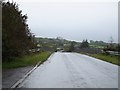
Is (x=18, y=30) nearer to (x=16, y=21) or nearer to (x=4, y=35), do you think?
(x=16, y=21)

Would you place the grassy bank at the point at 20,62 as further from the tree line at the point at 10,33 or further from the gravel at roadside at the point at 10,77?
the gravel at roadside at the point at 10,77

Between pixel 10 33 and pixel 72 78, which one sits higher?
pixel 10 33

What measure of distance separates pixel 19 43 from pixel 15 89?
647 inches

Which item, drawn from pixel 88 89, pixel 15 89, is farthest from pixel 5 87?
pixel 88 89

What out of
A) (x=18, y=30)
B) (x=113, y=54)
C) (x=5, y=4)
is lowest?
(x=113, y=54)

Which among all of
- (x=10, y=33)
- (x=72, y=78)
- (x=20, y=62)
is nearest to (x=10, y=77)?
(x=72, y=78)

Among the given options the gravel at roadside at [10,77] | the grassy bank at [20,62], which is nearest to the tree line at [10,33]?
the grassy bank at [20,62]

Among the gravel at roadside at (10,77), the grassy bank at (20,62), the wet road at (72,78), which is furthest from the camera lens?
the grassy bank at (20,62)

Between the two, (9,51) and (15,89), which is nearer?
(15,89)

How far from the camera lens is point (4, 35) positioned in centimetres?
2559

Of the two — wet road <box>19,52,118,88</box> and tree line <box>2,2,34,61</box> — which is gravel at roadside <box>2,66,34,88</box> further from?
tree line <box>2,2,34,61</box>

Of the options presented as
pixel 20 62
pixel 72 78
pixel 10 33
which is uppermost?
pixel 10 33

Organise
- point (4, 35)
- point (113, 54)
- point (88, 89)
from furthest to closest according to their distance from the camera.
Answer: point (113, 54)
point (4, 35)
point (88, 89)

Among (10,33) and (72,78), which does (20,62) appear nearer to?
(10,33)
